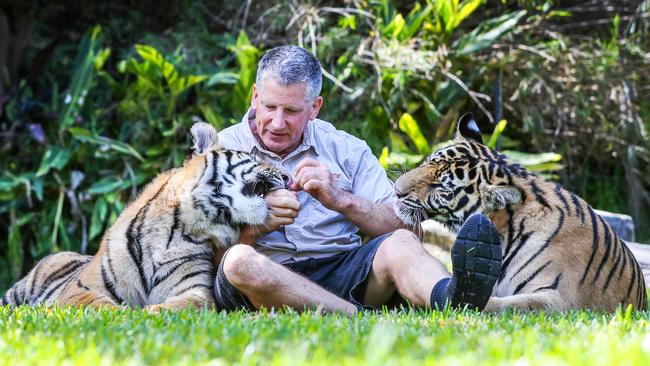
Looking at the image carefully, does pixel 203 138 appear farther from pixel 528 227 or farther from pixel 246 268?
pixel 528 227

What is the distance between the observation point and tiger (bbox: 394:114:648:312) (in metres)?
4.49

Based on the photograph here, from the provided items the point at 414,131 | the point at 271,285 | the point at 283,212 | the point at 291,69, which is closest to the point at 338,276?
the point at 283,212

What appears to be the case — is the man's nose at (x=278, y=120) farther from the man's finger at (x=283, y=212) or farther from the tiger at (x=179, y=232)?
the man's finger at (x=283, y=212)

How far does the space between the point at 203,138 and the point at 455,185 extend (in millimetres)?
1421

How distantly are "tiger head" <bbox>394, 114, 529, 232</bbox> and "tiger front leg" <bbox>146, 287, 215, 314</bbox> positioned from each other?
3.61 feet

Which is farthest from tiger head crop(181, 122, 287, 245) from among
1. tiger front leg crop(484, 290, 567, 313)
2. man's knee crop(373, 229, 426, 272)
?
tiger front leg crop(484, 290, 567, 313)

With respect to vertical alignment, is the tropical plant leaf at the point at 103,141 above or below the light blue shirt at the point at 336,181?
below

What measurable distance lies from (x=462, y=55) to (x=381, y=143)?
120 centimetres

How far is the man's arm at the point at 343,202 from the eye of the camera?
473 cm

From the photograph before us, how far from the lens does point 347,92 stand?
9.74 meters

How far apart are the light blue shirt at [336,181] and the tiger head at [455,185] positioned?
21 centimetres

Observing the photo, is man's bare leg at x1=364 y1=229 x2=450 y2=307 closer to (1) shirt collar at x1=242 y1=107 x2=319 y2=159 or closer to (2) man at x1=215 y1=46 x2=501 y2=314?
(2) man at x1=215 y1=46 x2=501 y2=314

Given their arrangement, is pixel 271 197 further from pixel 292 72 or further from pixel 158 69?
pixel 158 69

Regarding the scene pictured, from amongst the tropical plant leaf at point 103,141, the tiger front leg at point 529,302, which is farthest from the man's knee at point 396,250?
the tropical plant leaf at point 103,141
